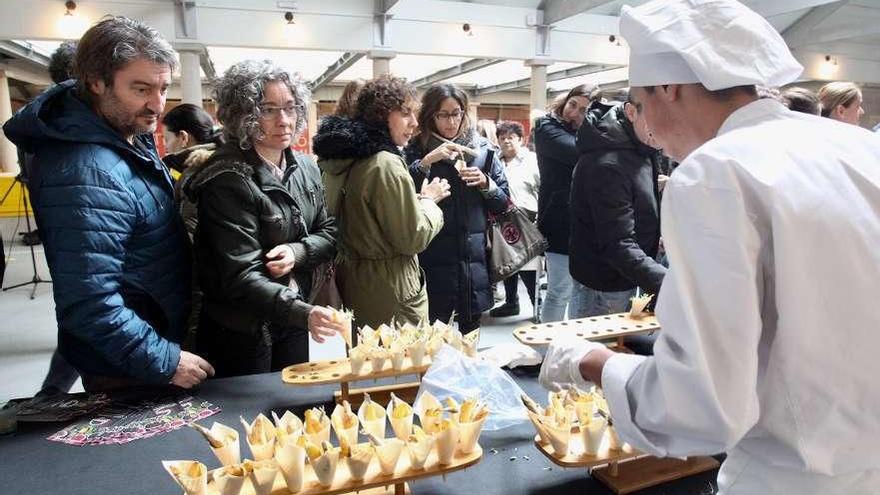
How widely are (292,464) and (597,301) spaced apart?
1622 mm

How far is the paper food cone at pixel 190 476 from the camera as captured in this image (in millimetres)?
887

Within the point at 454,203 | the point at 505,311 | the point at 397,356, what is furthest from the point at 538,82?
the point at 397,356

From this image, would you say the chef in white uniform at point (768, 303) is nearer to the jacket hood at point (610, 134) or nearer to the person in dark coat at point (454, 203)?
the jacket hood at point (610, 134)

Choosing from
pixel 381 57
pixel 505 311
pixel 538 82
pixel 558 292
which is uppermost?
pixel 381 57

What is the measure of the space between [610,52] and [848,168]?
25.0ft

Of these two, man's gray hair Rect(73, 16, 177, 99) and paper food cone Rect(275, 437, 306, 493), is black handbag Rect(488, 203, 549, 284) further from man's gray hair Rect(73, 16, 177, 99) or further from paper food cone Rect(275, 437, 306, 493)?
paper food cone Rect(275, 437, 306, 493)

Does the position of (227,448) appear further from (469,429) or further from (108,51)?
(108,51)

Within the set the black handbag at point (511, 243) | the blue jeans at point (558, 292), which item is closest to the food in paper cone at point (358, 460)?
the black handbag at point (511, 243)

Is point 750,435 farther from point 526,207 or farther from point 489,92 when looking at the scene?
point 489,92

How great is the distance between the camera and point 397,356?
139 centimetres

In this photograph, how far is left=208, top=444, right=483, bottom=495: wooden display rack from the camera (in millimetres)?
928

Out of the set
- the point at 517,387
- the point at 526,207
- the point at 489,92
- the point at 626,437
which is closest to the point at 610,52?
the point at 526,207

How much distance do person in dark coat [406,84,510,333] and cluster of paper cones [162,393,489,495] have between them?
1201 mm

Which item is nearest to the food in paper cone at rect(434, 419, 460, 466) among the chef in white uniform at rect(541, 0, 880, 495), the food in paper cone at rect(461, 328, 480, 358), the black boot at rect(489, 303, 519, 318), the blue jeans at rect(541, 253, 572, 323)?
the chef in white uniform at rect(541, 0, 880, 495)
